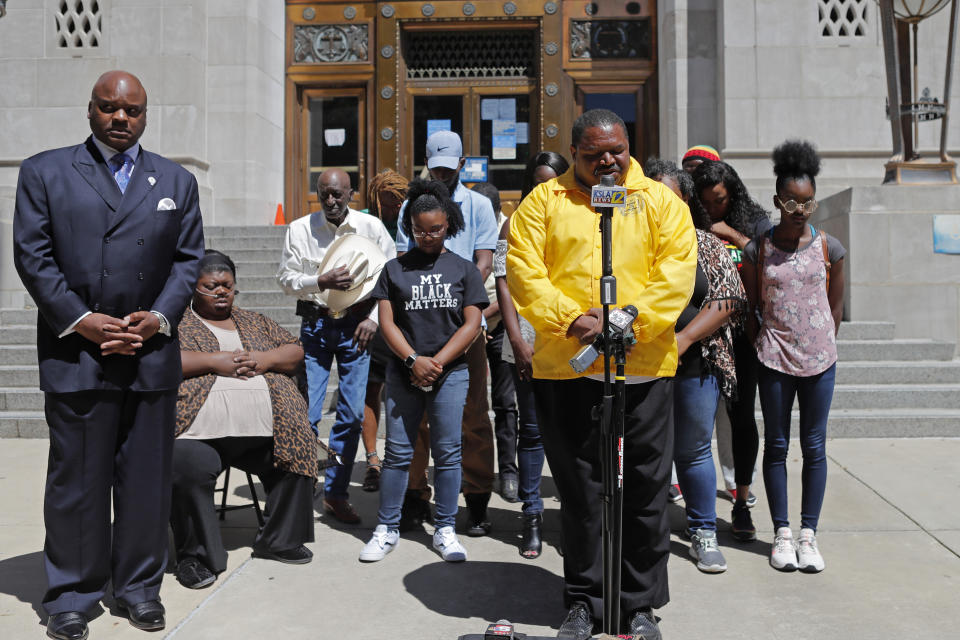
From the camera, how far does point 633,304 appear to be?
3264mm

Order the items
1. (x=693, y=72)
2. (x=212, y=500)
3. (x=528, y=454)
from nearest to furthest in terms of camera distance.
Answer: (x=212, y=500), (x=528, y=454), (x=693, y=72)

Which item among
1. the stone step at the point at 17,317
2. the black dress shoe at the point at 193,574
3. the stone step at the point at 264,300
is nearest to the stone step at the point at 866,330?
the stone step at the point at 264,300

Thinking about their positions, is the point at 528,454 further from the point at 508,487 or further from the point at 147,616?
the point at 147,616

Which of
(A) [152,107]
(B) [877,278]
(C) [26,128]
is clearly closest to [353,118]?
(A) [152,107]

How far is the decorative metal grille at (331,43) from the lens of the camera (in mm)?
12930

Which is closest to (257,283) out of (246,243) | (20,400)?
(246,243)

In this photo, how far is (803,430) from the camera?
14.6 ft

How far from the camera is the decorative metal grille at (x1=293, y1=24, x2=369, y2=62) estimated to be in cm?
1293

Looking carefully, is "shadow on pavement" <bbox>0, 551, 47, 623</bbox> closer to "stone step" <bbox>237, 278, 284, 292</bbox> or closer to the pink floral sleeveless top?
the pink floral sleeveless top

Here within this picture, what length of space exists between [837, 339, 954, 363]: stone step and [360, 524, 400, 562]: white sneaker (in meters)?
5.36

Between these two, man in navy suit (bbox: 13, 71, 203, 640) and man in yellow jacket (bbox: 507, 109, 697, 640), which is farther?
man in navy suit (bbox: 13, 71, 203, 640)

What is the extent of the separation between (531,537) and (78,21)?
10933 mm

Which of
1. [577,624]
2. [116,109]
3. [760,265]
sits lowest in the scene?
[577,624]

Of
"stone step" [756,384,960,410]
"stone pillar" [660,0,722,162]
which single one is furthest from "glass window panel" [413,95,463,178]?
"stone step" [756,384,960,410]
